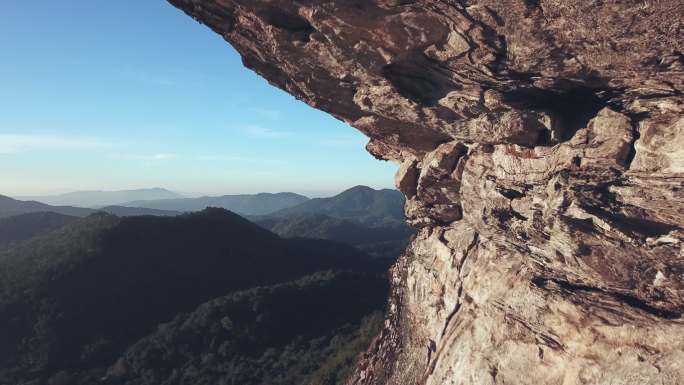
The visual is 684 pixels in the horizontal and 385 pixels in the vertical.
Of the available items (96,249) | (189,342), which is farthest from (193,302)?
(96,249)

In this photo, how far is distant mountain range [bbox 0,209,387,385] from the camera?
73125 mm

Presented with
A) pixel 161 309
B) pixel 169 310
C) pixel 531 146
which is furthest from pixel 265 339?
pixel 531 146

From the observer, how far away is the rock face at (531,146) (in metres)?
12.1

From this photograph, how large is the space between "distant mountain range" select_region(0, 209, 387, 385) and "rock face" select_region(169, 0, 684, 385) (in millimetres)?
44685

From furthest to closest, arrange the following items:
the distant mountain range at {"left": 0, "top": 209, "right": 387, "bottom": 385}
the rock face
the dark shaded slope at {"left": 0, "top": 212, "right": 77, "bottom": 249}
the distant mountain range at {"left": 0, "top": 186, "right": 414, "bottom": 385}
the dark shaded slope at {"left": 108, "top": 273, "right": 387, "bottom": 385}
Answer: the dark shaded slope at {"left": 0, "top": 212, "right": 77, "bottom": 249}, the distant mountain range at {"left": 0, "top": 209, "right": 387, "bottom": 385}, the distant mountain range at {"left": 0, "top": 186, "right": 414, "bottom": 385}, the dark shaded slope at {"left": 108, "top": 273, "right": 387, "bottom": 385}, the rock face

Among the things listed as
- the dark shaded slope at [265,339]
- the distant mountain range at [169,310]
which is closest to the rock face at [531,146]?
the dark shaded slope at [265,339]

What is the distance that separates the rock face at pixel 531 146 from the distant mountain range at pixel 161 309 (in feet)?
147

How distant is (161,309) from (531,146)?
294 feet

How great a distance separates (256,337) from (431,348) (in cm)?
6573

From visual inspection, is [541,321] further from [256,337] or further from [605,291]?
[256,337]

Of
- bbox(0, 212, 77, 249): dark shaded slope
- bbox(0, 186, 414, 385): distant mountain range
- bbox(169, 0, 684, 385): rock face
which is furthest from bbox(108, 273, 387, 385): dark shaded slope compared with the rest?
bbox(0, 212, 77, 249): dark shaded slope

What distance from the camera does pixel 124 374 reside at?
7194 cm

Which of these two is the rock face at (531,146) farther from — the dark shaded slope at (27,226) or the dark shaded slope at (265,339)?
the dark shaded slope at (27,226)

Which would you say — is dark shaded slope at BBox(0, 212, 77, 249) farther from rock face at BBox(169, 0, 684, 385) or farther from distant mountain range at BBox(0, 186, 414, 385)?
rock face at BBox(169, 0, 684, 385)
